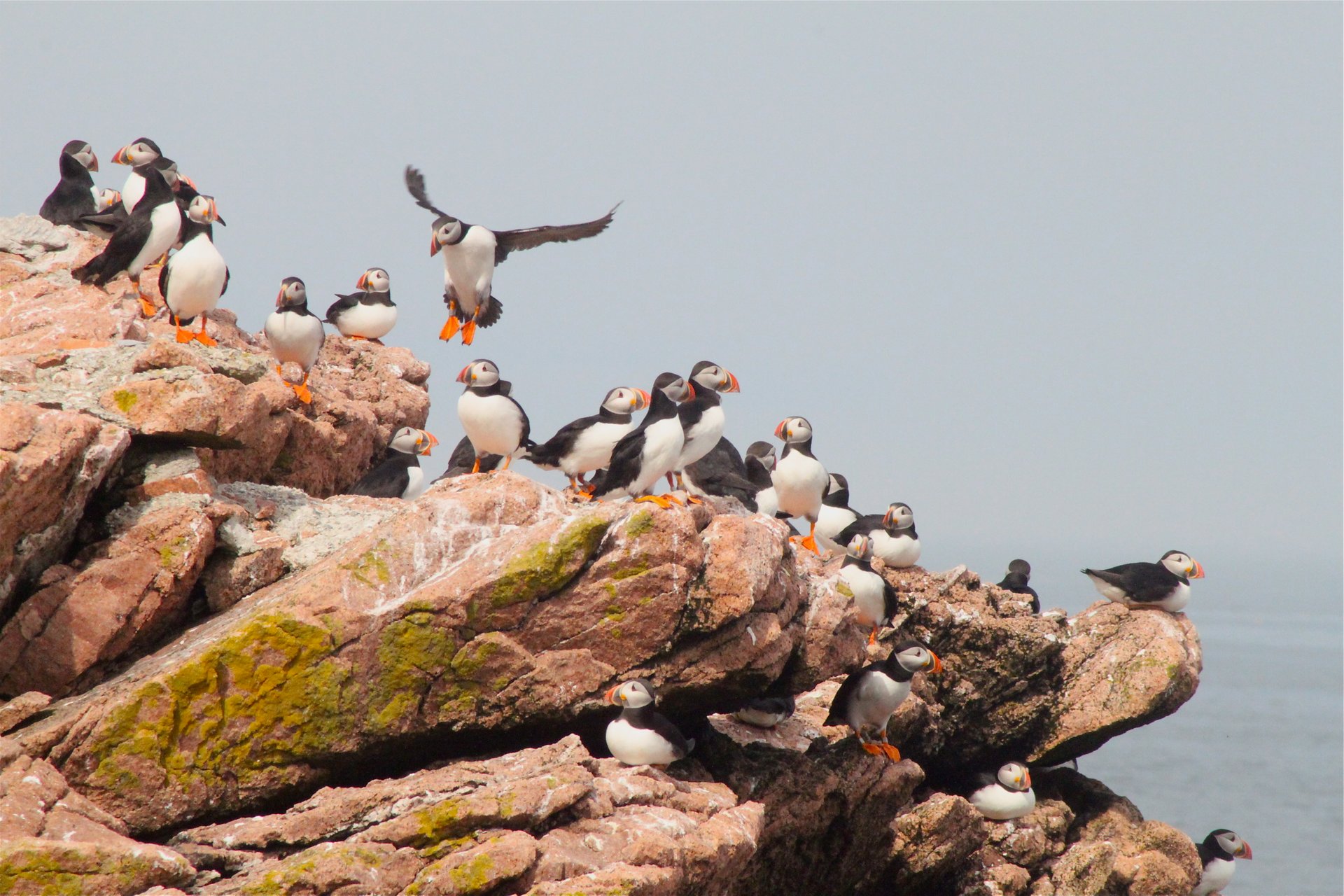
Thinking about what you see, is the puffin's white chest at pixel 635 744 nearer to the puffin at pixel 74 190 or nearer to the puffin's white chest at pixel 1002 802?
the puffin's white chest at pixel 1002 802

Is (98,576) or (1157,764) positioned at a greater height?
(98,576)

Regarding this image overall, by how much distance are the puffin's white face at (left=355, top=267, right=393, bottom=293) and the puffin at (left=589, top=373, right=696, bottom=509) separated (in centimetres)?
614

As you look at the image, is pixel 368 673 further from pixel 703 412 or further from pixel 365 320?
pixel 365 320

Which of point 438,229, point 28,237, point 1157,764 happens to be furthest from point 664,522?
point 1157,764

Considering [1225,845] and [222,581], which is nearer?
[222,581]

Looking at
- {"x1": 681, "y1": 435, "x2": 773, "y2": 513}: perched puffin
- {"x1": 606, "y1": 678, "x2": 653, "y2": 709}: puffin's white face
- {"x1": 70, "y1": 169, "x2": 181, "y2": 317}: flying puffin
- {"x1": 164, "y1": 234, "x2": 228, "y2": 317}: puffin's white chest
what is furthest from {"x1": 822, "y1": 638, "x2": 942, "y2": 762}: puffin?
{"x1": 70, "y1": 169, "x2": 181, "y2": 317}: flying puffin

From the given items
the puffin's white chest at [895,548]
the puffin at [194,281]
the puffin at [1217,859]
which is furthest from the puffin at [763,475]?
the puffin at [1217,859]

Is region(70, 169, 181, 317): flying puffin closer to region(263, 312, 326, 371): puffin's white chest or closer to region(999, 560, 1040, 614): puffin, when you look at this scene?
region(263, 312, 326, 371): puffin's white chest

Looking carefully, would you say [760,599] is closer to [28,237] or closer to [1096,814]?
[1096,814]

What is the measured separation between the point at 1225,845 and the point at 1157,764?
9870 cm

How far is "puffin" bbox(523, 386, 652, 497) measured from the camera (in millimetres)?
8625

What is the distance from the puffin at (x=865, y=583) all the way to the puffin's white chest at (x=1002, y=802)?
2063 millimetres

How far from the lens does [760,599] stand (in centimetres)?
781

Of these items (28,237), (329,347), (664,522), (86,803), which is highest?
(28,237)
